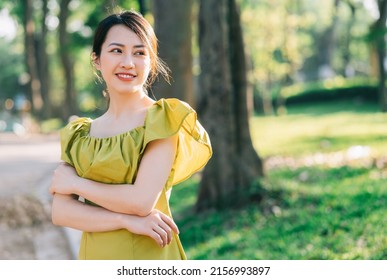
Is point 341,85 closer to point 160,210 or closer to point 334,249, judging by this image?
point 334,249

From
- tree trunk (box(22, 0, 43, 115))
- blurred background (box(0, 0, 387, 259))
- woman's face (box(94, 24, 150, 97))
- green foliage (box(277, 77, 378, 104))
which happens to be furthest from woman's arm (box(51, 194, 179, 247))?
tree trunk (box(22, 0, 43, 115))

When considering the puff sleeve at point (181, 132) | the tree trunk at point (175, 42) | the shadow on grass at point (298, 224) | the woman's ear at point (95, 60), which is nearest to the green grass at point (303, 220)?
the shadow on grass at point (298, 224)

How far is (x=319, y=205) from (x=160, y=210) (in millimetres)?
4056

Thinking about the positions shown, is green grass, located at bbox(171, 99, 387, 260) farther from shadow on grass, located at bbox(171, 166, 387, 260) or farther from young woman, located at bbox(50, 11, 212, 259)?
young woman, located at bbox(50, 11, 212, 259)

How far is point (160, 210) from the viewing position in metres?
1.96

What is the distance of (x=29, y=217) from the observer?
22.3ft

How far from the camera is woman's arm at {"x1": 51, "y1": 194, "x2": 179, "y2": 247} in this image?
73.1 inches

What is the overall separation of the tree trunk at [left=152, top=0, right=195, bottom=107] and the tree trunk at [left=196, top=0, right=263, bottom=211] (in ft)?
5.98

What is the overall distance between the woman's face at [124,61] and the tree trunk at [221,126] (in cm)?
416

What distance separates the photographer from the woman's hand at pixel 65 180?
6.31ft

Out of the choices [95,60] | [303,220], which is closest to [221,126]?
A: [303,220]

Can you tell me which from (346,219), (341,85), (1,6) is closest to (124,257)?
(346,219)

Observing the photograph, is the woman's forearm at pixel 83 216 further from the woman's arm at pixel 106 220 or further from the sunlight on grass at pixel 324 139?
the sunlight on grass at pixel 324 139

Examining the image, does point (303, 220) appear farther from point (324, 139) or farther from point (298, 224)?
point (324, 139)
